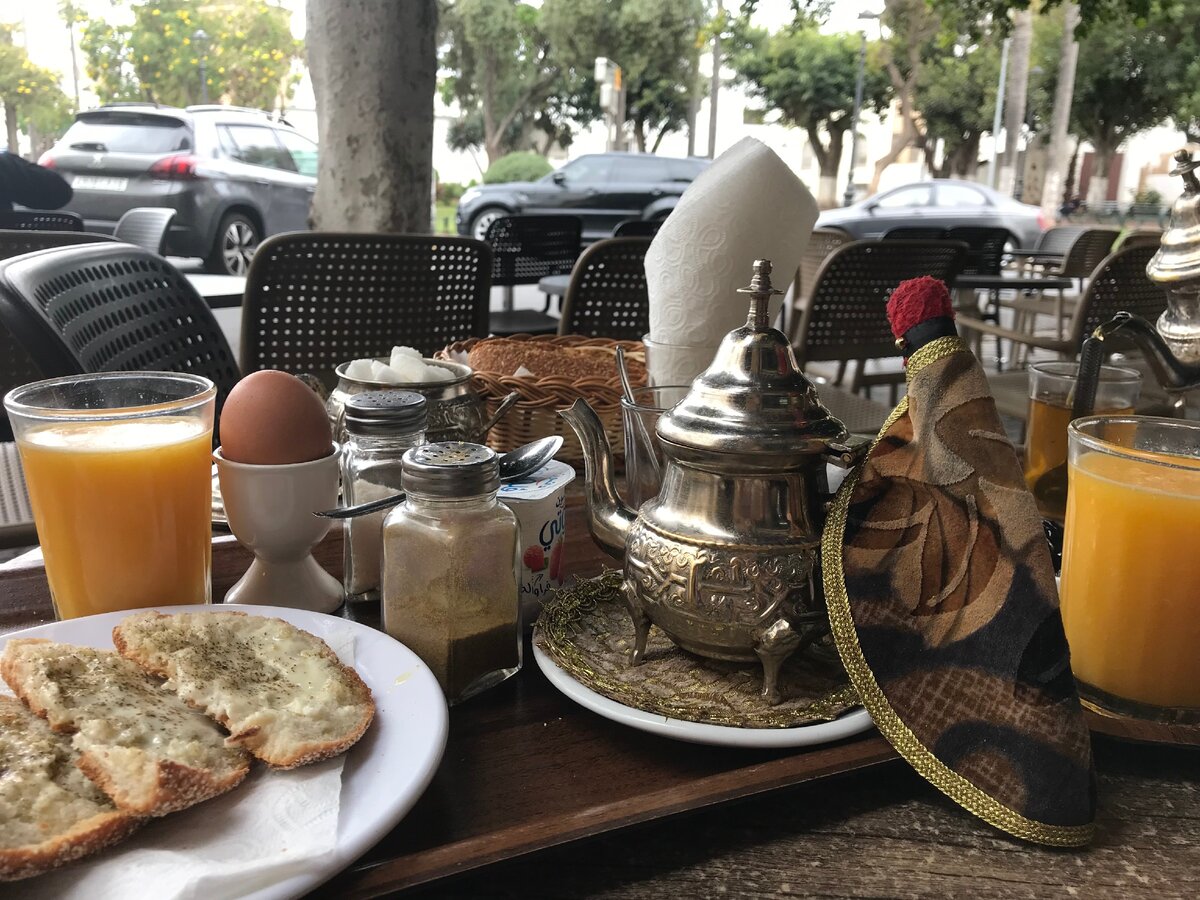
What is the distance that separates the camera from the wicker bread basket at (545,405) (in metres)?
1.12

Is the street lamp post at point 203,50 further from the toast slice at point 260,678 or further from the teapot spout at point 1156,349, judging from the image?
the teapot spout at point 1156,349

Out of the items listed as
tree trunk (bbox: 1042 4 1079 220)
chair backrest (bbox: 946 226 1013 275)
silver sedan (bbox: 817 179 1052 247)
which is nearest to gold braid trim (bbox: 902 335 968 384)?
chair backrest (bbox: 946 226 1013 275)

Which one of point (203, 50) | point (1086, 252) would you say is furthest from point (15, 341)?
point (203, 50)

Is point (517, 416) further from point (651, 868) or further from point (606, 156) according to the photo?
point (606, 156)

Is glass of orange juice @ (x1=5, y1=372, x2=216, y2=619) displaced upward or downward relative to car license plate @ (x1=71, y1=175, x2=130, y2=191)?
downward

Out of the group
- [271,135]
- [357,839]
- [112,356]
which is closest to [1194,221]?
[357,839]

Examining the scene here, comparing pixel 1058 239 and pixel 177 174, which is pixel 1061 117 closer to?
pixel 1058 239

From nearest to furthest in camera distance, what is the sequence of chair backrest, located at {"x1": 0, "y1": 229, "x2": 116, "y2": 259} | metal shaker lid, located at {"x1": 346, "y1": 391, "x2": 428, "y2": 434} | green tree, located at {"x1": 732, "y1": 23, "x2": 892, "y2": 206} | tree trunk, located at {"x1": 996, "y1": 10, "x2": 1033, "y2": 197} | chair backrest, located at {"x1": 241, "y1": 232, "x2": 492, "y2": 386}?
metal shaker lid, located at {"x1": 346, "y1": 391, "x2": 428, "y2": 434} < chair backrest, located at {"x1": 0, "y1": 229, "x2": 116, "y2": 259} < chair backrest, located at {"x1": 241, "y1": 232, "x2": 492, "y2": 386} < tree trunk, located at {"x1": 996, "y1": 10, "x2": 1033, "y2": 197} < green tree, located at {"x1": 732, "y1": 23, "x2": 892, "y2": 206}

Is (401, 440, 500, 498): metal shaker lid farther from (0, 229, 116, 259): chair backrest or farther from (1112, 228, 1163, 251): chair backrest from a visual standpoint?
(1112, 228, 1163, 251): chair backrest

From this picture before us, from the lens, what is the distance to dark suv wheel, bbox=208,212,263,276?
715 centimetres

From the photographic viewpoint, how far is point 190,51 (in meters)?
14.8

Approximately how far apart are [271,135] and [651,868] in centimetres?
844

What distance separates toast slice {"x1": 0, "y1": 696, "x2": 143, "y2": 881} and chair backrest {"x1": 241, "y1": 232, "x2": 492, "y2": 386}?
4.68ft

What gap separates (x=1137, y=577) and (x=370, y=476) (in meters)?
0.60
